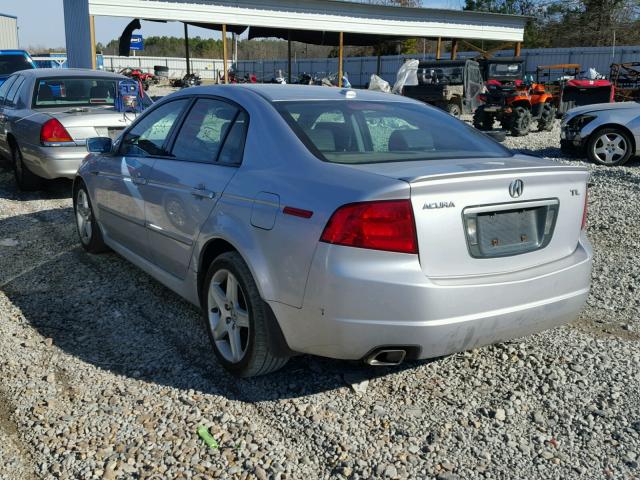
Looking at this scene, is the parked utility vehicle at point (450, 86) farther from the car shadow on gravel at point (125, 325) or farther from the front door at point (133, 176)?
the front door at point (133, 176)

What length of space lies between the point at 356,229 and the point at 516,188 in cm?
83

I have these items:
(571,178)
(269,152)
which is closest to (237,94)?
(269,152)

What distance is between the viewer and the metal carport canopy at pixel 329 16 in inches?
875

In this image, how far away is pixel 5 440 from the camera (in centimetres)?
294

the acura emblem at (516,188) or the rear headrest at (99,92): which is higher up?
the rear headrest at (99,92)

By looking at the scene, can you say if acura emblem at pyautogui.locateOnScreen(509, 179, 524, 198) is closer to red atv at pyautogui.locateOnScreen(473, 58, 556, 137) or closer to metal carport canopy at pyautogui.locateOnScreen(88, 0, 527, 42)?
red atv at pyautogui.locateOnScreen(473, 58, 556, 137)

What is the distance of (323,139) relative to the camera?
3402mm

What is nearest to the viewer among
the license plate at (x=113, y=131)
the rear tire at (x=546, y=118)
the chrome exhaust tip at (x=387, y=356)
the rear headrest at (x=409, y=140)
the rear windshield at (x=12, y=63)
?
the chrome exhaust tip at (x=387, y=356)

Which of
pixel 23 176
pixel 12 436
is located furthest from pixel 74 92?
pixel 12 436

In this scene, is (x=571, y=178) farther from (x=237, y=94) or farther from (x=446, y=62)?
(x=446, y=62)

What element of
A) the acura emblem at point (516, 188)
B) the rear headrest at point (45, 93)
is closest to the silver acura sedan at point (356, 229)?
the acura emblem at point (516, 188)

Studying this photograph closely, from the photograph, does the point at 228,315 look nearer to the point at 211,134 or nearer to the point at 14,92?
the point at 211,134

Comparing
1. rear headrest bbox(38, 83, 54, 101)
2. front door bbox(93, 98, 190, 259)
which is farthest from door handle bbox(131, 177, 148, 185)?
rear headrest bbox(38, 83, 54, 101)

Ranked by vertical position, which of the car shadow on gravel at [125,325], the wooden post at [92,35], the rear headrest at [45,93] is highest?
the wooden post at [92,35]
